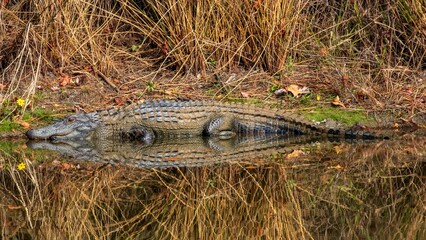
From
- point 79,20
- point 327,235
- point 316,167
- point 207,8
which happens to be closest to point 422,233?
point 327,235

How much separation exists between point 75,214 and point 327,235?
1820mm

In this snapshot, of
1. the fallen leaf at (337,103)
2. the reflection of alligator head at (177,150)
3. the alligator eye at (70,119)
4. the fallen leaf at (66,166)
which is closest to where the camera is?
the fallen leaf at (66,166)

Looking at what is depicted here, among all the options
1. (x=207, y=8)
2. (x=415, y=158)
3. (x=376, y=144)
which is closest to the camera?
(x=415, y=158)

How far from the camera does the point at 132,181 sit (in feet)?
23.6

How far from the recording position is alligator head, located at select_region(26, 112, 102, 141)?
361 inches

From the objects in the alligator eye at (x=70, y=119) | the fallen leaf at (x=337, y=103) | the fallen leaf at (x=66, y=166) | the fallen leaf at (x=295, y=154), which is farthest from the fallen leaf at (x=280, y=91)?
the fallen leaf at (x=66, y=166)

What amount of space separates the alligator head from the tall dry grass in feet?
2.58

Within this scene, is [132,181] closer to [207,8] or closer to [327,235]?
[327,235]

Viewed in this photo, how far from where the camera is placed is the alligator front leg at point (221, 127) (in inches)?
374

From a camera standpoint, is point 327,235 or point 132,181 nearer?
point 327,235

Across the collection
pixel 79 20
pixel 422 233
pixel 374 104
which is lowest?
pixel 422 233

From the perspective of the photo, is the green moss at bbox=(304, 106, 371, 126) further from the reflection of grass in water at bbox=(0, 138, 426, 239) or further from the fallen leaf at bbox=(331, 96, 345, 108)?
the reflection of grass in water at bbox=(0, 138, 426, 239)

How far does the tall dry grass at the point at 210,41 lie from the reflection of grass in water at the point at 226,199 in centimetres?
235

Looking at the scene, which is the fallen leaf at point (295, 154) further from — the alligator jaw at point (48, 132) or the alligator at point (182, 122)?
the alligator jaw at point (48, 132)
